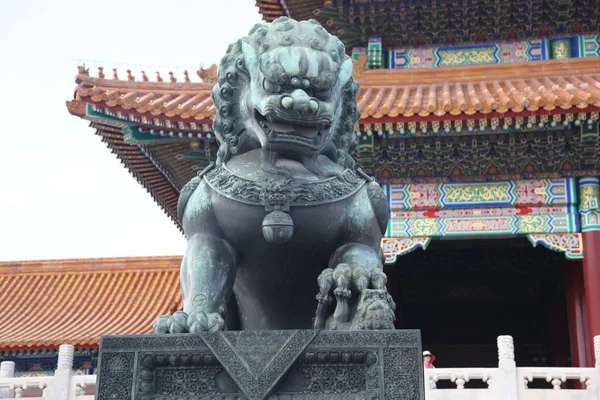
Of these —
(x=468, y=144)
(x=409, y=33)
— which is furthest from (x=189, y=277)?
(x=409, y=33)

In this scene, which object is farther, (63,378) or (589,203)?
(589,203)

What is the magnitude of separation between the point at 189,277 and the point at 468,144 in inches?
319

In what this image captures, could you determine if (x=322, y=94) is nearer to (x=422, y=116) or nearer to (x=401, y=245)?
(x=422, y=116)

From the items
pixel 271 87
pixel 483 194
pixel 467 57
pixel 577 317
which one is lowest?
pixel 271 87

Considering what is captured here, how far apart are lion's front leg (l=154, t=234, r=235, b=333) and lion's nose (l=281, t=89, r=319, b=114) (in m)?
0.56

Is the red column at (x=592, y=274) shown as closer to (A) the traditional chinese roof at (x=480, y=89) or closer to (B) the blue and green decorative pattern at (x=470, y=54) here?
(A) the traditional chinese roof at (x=480, y=89)

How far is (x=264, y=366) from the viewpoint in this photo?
2.94 metres

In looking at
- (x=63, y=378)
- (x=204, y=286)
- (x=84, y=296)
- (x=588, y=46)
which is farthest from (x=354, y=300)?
(x=84, y=296)

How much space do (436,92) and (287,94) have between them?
889cm

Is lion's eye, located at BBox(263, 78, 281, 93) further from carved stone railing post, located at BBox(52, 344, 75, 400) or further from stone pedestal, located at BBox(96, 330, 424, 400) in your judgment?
carved stone railing post, located at BBox(52, 344, 75, 400)

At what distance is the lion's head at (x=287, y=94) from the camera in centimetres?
311

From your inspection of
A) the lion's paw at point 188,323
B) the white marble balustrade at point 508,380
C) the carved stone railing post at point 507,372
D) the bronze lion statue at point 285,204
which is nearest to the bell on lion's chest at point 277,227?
the bronze lion statue at point 285,204

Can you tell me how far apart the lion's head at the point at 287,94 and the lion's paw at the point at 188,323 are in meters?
0.63

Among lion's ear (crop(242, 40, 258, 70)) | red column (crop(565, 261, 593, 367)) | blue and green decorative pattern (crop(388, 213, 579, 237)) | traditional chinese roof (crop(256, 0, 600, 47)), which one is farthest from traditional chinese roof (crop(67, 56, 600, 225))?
lion's ear (crop(242, 40, 258, 70))
